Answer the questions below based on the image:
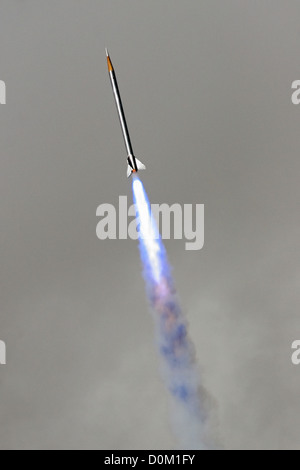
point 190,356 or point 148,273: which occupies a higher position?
point 148,273
